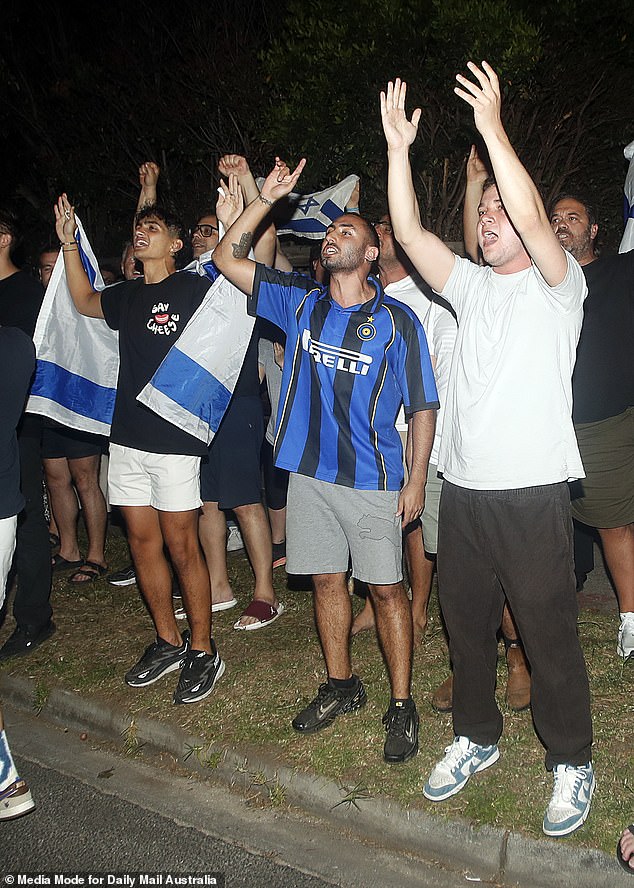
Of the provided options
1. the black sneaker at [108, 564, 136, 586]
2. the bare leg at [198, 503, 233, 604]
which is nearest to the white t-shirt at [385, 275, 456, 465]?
the bare leg at [198, 503, 233, 604]

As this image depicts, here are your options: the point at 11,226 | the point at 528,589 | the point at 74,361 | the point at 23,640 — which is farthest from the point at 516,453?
the point at 11,226

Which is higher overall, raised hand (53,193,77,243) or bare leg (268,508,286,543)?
raised hand (53,193,77,243)

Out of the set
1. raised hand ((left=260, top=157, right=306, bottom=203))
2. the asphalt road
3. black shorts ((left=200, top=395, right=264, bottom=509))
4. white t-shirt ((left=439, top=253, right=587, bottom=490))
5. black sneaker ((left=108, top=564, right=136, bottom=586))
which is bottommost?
the asphalt road

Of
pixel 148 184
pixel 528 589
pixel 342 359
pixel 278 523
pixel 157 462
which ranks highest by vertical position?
pixel 148 184

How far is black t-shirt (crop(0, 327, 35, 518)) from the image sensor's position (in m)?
3.70

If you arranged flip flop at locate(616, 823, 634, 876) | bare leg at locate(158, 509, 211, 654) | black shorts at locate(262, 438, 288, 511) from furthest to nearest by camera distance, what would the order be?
1. black shorts at locate(262, 438, 288, 511)
2. bare leg at locate(158, 509, 211, 654)
3. flip flop at locate(616, 823, 634, 876)

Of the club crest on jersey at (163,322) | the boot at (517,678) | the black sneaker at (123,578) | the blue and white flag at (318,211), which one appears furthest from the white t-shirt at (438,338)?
the blue and white flag at (318,211)

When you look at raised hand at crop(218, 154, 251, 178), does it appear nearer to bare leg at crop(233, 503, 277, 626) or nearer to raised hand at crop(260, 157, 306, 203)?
raised hand at crop(260, 157, 306, 203)

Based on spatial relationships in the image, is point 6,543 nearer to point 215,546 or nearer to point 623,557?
point 215,546

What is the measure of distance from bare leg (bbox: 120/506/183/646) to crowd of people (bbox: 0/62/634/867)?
1 cm

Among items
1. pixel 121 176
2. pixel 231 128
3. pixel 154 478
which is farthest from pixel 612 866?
pixel 121 176

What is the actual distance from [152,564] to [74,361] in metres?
1.32

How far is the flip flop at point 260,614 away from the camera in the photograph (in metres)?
5.51

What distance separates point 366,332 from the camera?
4.02m
